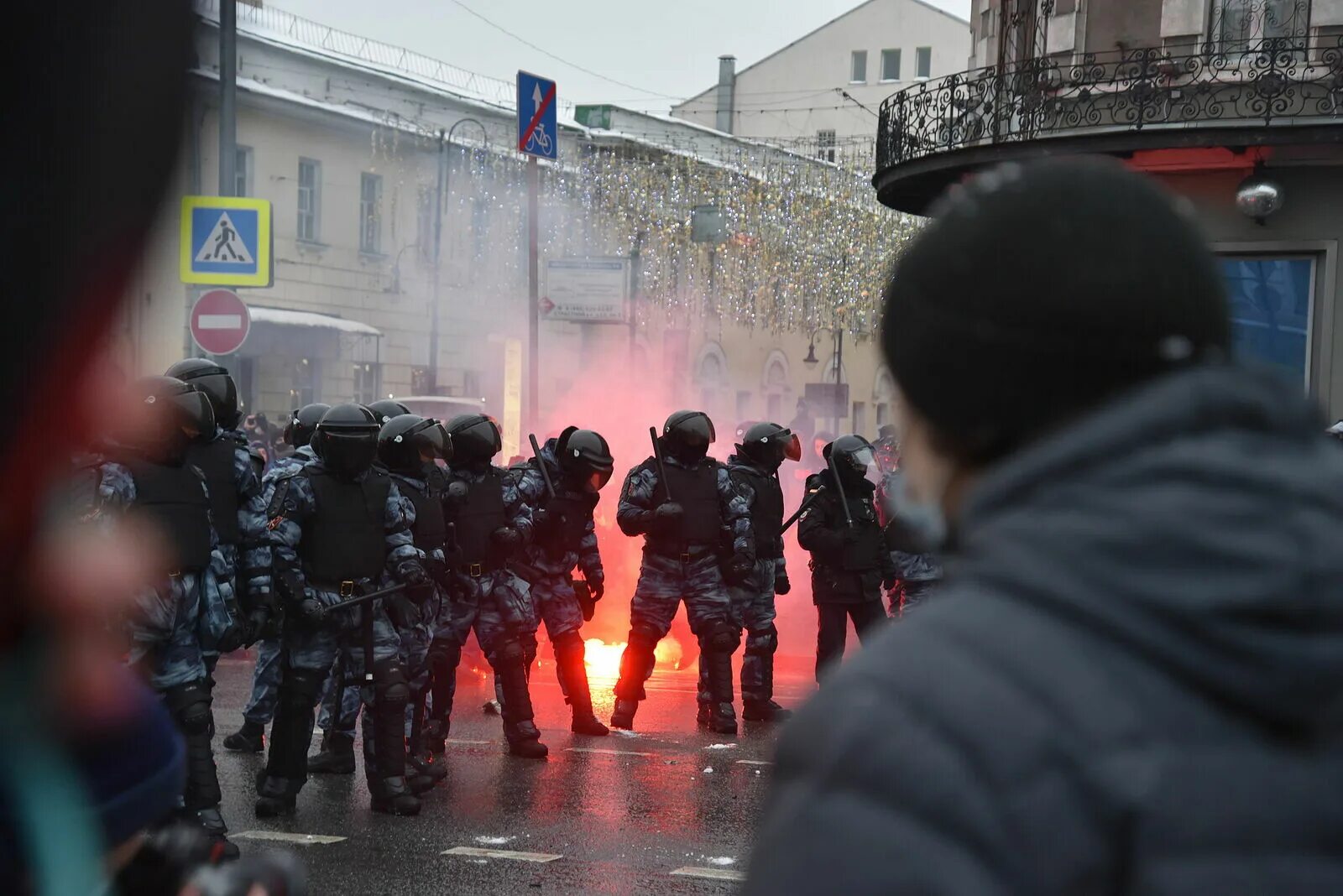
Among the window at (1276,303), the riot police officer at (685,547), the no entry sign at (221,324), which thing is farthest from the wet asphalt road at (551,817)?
Result: the window at (1276,303)

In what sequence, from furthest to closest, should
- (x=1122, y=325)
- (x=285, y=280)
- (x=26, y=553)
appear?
(x=285, y=280) → (x=1122, y=325) → (x=26, y=553)

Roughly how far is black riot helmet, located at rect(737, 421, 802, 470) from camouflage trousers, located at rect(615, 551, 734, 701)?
0.98 m

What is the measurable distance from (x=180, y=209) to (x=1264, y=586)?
0.72m

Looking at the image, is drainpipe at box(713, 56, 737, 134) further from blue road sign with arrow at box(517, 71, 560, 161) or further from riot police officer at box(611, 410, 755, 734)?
riot police officer at box(611, 410, 755, 734)

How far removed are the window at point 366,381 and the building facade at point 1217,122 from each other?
63.9ft

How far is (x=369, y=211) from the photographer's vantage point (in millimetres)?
34625

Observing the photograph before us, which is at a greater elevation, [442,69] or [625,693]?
[442,69]

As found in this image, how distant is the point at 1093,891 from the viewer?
1090mm

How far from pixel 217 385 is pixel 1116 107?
9735mm

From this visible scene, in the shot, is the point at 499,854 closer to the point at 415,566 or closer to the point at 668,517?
the point at 415,566

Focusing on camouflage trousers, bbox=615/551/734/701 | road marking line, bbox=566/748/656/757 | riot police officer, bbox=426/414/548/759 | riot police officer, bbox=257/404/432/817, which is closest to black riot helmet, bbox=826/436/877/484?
camouflage trousers, bbox=615/551/734/701

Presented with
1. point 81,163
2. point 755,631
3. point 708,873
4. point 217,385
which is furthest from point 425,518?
point 81,163

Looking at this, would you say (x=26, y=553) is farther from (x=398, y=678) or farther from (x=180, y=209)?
(x=398, y=678)

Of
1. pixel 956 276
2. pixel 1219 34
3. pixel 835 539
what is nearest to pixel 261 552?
pixel 835 539
